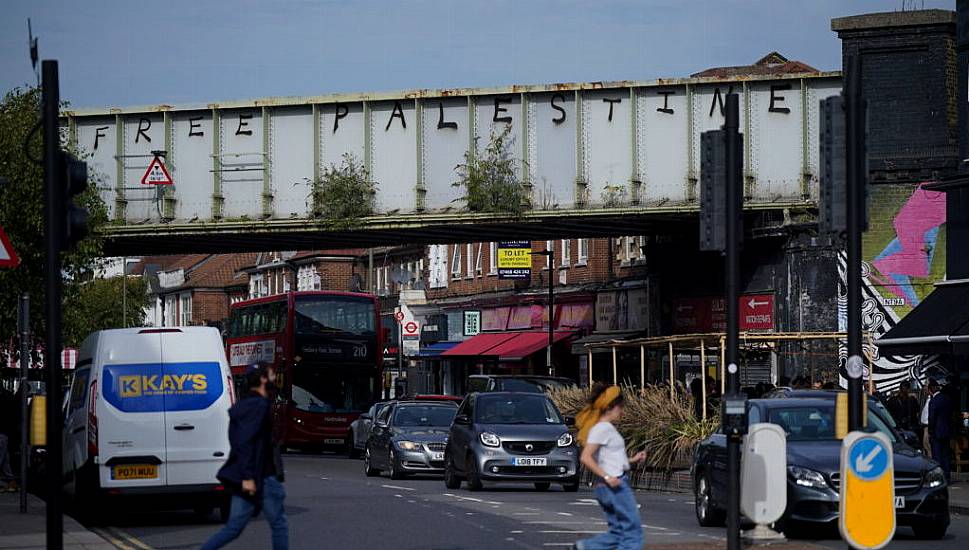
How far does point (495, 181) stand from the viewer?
40438 mm

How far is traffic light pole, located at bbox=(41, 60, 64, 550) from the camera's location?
41.5 feet

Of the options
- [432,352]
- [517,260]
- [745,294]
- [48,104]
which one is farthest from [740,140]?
[432,352]

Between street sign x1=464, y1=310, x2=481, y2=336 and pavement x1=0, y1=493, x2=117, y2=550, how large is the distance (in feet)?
148

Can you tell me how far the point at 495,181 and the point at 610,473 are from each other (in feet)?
91.4

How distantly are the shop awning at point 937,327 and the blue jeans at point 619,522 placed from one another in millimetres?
17105

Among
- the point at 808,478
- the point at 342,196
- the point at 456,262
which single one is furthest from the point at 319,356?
the point at 808,478

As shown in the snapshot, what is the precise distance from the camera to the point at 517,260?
197 feet

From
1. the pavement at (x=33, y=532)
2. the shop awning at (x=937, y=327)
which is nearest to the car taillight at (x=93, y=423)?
the pavement at (x=33, y=532)

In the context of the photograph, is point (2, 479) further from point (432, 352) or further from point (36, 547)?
point (432, 352)

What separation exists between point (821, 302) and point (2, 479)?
21.4 meters

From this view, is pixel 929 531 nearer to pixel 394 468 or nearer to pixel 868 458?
pixel 868 458

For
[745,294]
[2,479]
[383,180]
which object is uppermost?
[383,180]

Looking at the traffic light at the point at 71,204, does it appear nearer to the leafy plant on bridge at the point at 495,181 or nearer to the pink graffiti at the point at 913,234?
the leafy plant on bridge at the point at 495,181

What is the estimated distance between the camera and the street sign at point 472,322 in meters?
68.6
